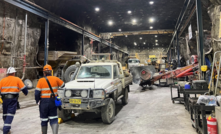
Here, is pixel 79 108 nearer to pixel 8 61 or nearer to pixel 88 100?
pixel 88 100

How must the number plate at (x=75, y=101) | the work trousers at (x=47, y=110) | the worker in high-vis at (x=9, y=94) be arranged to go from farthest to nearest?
1. the number plate at (x=75, y=101)
2. the worker in high-vis at (x=9, y=94)
3. the work trousers at (x=47, y=110)

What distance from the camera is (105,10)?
53.3 ft

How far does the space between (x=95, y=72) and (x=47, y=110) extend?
2.67m

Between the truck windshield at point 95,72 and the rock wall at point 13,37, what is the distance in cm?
512

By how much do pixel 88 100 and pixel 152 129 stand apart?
79.5 inches

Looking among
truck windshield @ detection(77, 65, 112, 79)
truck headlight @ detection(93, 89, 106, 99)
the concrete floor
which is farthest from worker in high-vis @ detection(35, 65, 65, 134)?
truck windshield @ detection(77, 65, 112, 79)

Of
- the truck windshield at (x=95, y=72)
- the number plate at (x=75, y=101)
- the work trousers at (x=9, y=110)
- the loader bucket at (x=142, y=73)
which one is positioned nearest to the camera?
the work trousers at (x=9, y=110)

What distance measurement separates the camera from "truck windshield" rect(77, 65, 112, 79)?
5637 millimetres

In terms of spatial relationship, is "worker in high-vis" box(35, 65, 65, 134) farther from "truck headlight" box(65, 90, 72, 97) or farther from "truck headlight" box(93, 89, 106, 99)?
"truck headlight" box(93, 89, 106, 99)

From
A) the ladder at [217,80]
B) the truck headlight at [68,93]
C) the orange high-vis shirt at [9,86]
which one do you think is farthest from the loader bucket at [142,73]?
the orange high-vis shirt at [9,86]

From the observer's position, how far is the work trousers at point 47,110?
3.35 meters

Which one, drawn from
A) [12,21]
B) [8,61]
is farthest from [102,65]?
[12,21]

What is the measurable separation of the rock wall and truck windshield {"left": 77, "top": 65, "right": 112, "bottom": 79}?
202 inches

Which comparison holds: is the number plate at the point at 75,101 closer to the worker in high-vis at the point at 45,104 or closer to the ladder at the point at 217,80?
the worker in high-vis at the point at 45,104
